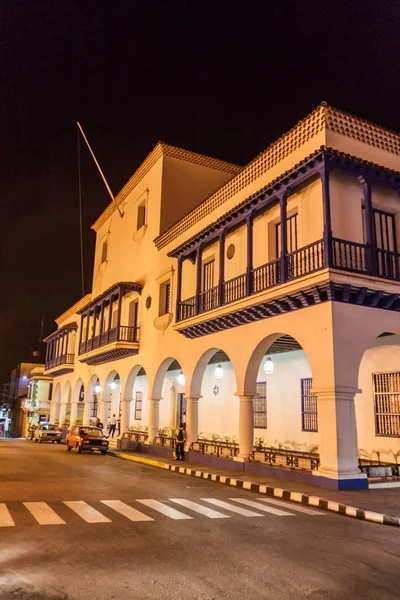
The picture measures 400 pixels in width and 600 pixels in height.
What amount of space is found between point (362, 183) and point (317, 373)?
5.02 metres

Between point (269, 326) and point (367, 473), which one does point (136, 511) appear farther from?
point (269, 326)

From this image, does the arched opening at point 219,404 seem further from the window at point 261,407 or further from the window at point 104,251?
the window at point 104,251

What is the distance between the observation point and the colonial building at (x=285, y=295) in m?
12.2

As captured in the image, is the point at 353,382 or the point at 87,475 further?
the point at 87,475

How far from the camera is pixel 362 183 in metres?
13.1

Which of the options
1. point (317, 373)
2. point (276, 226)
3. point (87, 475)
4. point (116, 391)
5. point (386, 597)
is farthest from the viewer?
point (116, 391)

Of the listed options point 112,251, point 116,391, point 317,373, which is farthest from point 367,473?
point 116,391

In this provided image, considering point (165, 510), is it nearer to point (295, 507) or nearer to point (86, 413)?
point (295, 507)

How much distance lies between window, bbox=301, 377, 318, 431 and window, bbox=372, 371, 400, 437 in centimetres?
259

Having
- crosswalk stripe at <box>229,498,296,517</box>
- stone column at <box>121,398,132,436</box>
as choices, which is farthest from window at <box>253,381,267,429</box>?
crosswalk stripe at <box>229,498,296,517</box>

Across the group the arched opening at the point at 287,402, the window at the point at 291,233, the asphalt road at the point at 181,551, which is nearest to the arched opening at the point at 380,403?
the arched opening at the point at 287,402

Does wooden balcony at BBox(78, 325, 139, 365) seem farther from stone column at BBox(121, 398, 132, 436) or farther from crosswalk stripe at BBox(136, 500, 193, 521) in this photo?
crosswalk stripe at BBox(136, 500, 193, 521)

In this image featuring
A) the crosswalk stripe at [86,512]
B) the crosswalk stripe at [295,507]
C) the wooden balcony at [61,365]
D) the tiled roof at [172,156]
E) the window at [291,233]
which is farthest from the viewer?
the wooden balcony at [61,365]

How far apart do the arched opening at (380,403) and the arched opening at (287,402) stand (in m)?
1.98
